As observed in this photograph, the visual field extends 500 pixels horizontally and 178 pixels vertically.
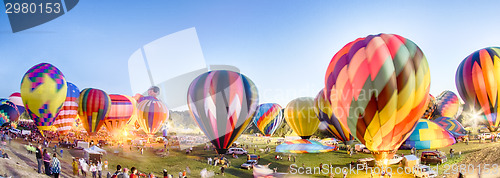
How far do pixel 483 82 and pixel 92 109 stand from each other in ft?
85.8

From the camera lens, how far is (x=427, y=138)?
16.8m

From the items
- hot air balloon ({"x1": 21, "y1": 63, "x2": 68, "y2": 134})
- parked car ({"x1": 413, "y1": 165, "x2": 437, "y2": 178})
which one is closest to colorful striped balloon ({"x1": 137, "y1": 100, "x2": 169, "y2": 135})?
hot air balloon ({"x1": 21, "y1": 63, "x2": 68, "y2": 134})

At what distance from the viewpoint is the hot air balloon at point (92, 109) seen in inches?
865

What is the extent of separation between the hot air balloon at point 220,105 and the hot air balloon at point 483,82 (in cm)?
1379

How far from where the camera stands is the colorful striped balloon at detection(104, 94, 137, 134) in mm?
24337

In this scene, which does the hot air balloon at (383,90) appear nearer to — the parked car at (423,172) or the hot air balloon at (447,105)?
the parked car at (423,172)

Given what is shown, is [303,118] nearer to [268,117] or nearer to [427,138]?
[268,117]

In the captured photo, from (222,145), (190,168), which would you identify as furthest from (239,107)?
(190,168)

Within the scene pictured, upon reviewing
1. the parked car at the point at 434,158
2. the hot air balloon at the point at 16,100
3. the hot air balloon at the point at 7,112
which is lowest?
the parked car at the point at 434,158

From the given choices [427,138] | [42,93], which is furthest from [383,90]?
[42,93]

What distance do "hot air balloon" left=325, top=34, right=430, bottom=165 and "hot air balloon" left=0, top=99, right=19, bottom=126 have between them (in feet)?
122

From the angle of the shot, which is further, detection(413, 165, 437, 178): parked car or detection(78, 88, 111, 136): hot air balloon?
detection(78, 88, 111, 136): hot air balloon

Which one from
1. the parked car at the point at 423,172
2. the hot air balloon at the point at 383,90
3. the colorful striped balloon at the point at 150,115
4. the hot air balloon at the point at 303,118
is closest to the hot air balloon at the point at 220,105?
the hot air balloon at the point at 383,90

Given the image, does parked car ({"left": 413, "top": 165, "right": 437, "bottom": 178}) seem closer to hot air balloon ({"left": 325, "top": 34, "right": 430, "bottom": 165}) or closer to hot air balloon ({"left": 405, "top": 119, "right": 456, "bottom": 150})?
hot air balloon ({"left": 325, "top": 34, "right": 430, "bottom": 165})
